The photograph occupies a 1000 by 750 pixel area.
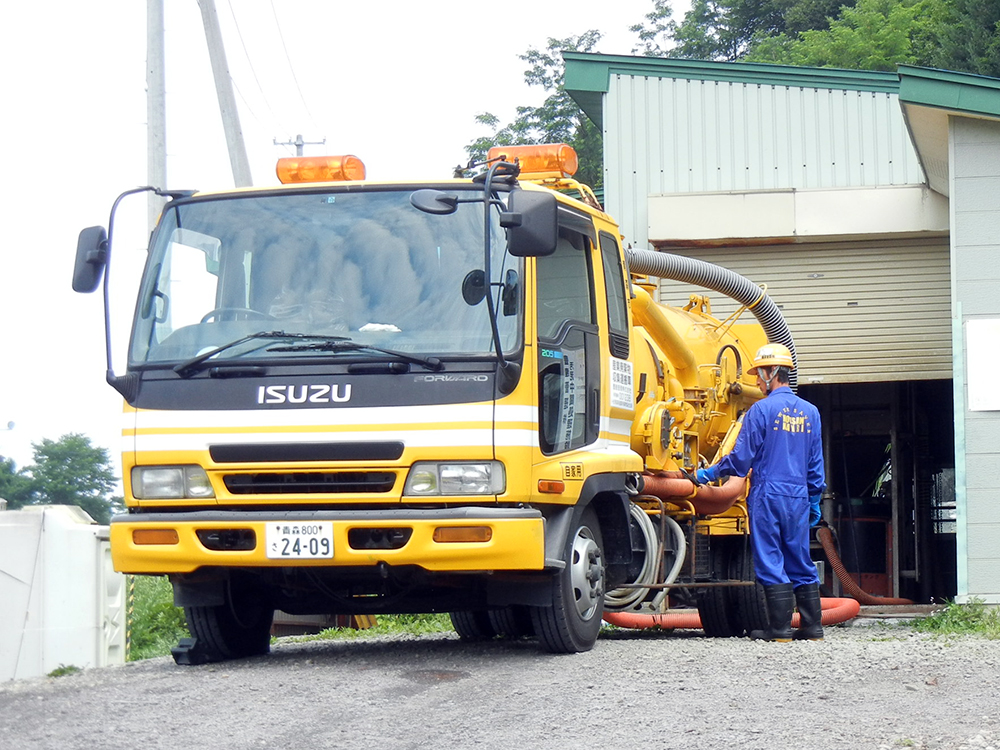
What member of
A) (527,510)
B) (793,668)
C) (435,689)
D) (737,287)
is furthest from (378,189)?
(737,287)

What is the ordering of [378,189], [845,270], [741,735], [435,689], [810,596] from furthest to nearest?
[845,270] → [810,596] → [378,189] → [435,689] → [741,735]

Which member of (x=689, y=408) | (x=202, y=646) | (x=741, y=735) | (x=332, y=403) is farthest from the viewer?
(x=689, y=408)

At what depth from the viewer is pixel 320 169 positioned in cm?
854

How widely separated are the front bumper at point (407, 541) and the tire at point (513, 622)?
2.47 metres

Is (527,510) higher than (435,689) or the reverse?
higher

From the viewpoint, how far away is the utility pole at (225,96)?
15.9 metres

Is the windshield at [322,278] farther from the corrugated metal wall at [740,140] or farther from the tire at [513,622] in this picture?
the corrugated metal wall at [740,140]

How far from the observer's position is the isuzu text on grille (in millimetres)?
7281

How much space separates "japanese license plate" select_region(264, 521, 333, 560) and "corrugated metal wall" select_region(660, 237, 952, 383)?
29.1ft

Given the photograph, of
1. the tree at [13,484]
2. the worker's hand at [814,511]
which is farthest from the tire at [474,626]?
the tree at [13,484]

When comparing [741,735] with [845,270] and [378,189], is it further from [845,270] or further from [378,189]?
[845,270]

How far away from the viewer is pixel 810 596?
9.27m

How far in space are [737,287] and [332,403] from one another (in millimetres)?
5730

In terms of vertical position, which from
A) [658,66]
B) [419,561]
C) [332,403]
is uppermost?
[658,66]
